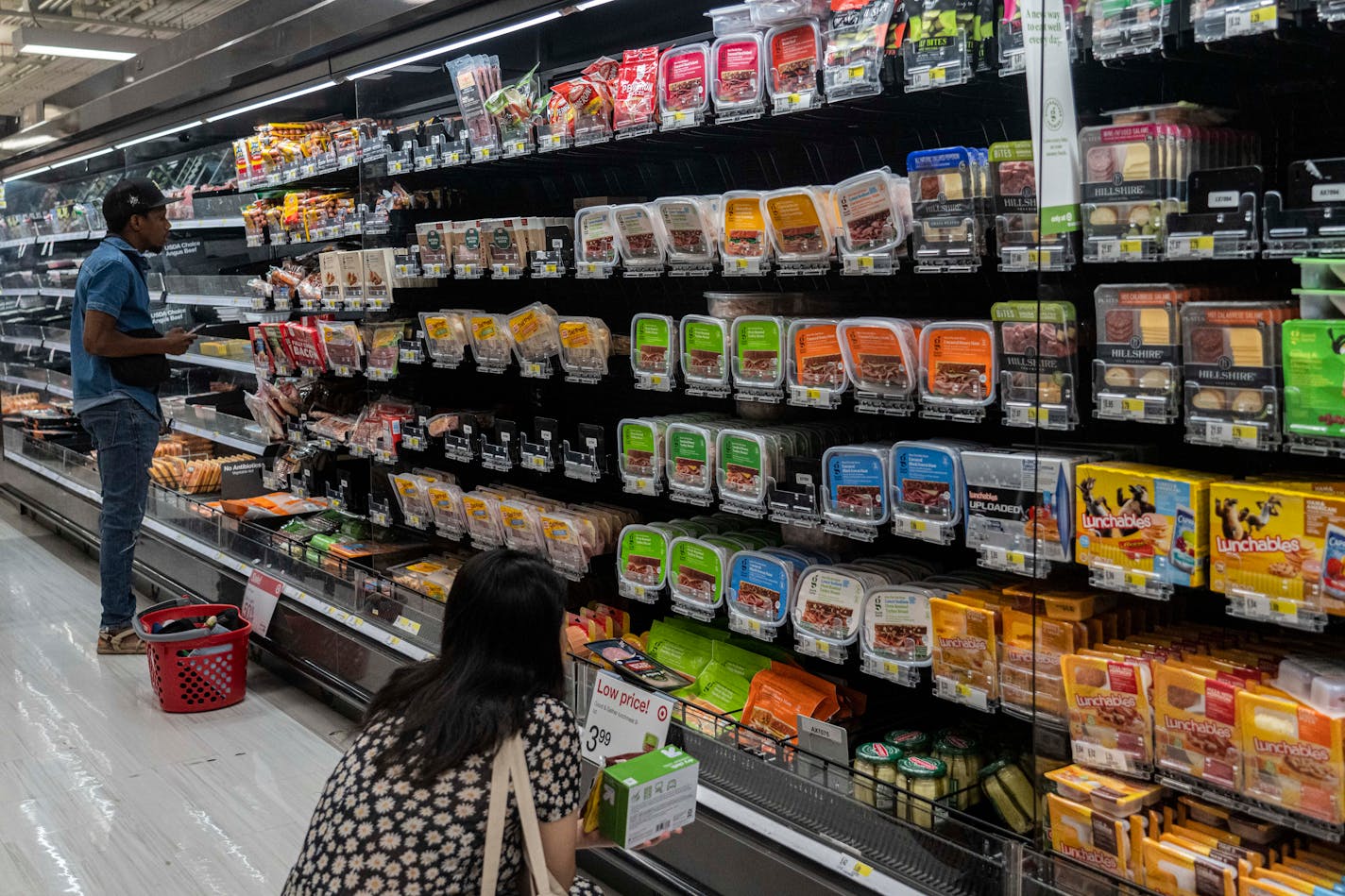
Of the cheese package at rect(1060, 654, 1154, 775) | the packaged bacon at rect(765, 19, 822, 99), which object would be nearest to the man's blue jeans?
the packaged bacon at rect(765, 19, 822, 99)

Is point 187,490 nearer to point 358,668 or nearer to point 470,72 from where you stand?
point 358,668

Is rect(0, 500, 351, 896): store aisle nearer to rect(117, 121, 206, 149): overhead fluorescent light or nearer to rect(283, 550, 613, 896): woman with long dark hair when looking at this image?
rect(283, 550, 613, 896): woman with long dark hair

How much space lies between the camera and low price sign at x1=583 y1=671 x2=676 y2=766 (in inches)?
111

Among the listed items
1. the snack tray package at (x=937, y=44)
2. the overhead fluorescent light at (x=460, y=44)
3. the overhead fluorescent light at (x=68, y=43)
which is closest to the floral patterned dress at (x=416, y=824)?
the snack tray package at (x=937, y=44)

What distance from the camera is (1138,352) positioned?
218cm

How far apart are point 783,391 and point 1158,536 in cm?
114

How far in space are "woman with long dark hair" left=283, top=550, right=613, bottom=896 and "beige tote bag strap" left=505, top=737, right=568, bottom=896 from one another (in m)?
0.03

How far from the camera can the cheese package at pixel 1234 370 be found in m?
1.99

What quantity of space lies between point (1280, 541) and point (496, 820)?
1401 millimetres

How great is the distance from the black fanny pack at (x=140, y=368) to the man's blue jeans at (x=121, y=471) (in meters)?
0.09

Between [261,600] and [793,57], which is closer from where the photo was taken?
[793,57]

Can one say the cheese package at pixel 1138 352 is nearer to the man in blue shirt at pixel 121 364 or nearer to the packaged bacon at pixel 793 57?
the packaged bacon at pixel 793 57

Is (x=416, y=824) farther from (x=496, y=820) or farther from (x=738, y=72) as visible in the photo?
(x=738, y=72)

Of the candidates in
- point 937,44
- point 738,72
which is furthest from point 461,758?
point 738,72
